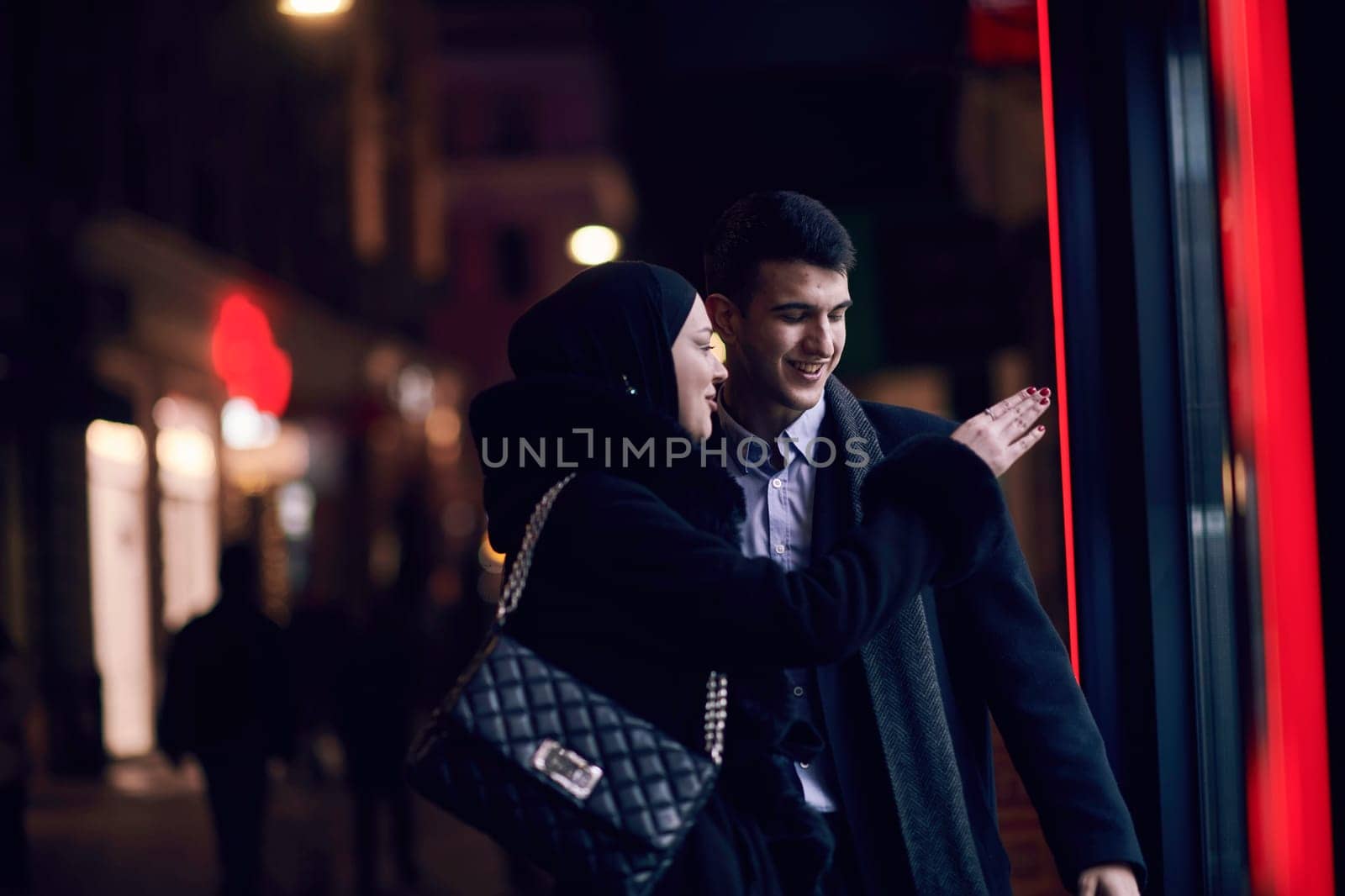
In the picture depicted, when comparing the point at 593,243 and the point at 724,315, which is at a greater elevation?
the point at 593,243

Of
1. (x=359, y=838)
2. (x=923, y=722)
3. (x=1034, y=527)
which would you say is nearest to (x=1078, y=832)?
(x=923, y=722)

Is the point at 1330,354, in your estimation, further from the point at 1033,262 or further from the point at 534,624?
the point at 1033,262

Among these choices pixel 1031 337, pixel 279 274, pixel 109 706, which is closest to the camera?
pixel 1031 337

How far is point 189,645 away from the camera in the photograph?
7707 millimetres

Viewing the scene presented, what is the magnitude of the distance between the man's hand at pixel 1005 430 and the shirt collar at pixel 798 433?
0.35 meters

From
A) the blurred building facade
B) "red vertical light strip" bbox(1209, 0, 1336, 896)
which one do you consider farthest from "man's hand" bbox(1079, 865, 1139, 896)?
the blurred building facade

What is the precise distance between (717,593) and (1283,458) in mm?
936

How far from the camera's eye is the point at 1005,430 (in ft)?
8.56

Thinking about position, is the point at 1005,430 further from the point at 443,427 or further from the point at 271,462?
the point at 443,427

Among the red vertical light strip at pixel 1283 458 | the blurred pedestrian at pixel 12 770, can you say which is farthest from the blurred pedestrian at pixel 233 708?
the red vertical light strip at pixel 1283 458

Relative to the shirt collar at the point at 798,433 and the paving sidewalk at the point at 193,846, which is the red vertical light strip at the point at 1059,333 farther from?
the paving sidewalk at the point at 193,846

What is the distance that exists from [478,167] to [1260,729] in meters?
53.2

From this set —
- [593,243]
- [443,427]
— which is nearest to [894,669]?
[593,243]

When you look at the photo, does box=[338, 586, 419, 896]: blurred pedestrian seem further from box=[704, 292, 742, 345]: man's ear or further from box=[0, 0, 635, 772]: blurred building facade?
box=[704, 292, 742, 345]: man's ear
